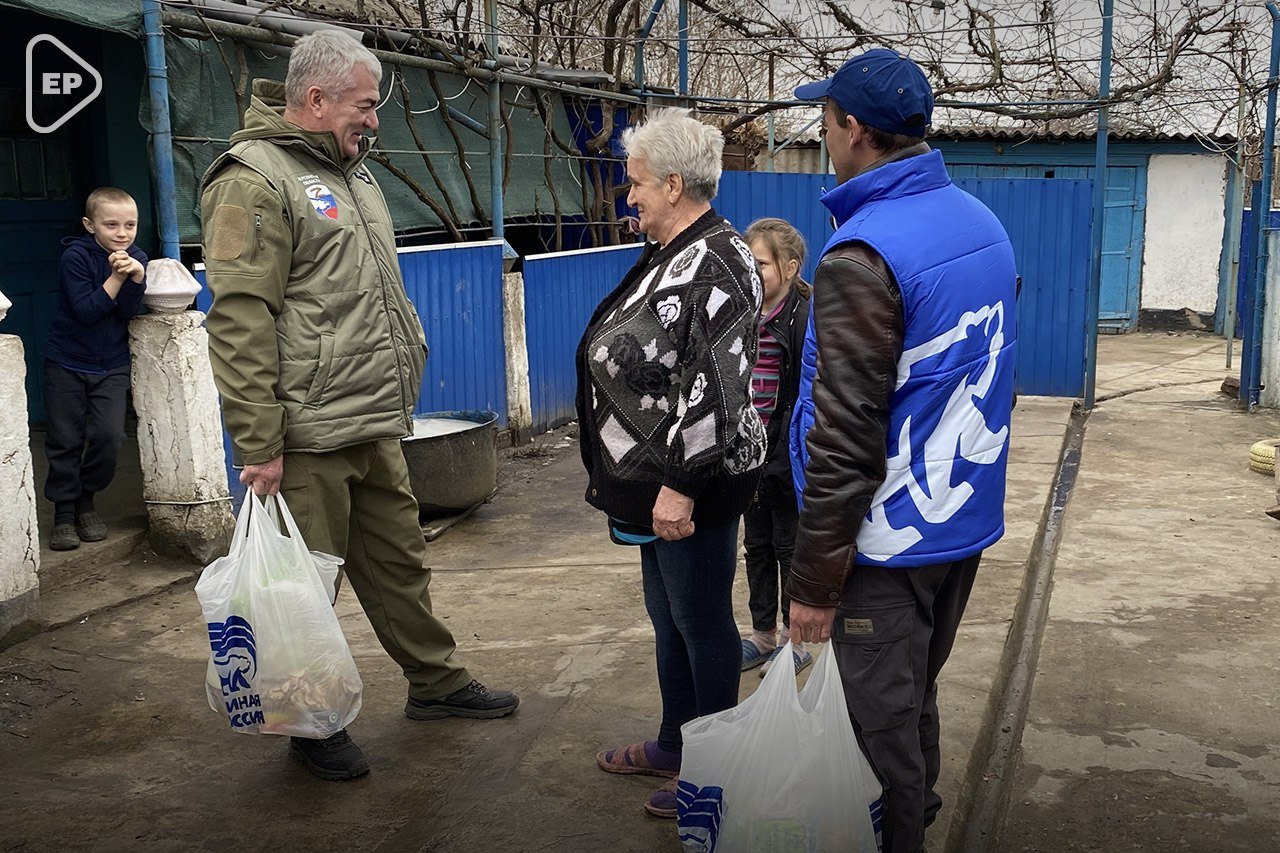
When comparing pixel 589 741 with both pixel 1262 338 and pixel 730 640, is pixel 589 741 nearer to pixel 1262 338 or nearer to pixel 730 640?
pixel 730 640

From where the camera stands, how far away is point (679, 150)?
9.59ft

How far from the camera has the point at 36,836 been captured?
10.2 ft

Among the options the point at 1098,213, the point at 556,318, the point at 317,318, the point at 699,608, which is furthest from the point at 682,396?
the point at 1098,213

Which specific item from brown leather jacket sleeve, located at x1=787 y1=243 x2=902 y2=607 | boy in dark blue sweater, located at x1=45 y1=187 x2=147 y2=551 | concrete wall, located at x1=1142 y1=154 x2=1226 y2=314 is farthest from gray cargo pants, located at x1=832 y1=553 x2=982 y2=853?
concrete wall, located at x1=1142 y1=154 x2=1226 y2=314

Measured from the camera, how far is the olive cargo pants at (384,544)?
11.0 ft

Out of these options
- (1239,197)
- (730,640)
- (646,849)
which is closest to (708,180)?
(730,640)

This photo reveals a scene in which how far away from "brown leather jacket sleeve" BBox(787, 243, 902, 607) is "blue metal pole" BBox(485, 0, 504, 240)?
19.5 feet

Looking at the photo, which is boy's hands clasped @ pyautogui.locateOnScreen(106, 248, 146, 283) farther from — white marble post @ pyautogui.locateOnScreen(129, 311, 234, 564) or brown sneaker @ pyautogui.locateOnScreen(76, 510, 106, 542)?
brown sneaker @ pyautogui.locateOnScreen(76, 510, 106, 542)

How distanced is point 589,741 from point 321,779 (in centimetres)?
78

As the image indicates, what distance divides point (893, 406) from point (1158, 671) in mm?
2531

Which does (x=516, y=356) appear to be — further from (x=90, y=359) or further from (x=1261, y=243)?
(x=1261, y=243)

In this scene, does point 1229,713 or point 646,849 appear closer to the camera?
point 646,849

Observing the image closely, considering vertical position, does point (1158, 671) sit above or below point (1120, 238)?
below

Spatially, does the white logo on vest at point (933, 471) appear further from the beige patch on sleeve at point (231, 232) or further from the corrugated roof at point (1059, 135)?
the corrugated roof at point (1059, 135)
